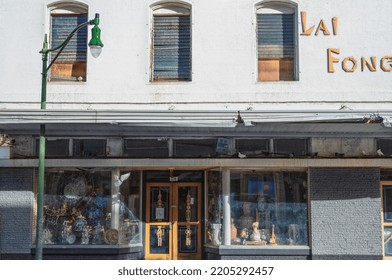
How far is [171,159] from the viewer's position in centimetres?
1516

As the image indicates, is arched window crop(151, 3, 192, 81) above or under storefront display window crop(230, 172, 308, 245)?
above

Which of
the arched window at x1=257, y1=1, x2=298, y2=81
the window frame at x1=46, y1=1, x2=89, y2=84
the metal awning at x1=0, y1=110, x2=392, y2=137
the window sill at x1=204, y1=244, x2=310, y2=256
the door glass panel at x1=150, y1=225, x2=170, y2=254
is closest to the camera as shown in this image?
the metal awning at x1=0, y1=110, x2=392, y2=137

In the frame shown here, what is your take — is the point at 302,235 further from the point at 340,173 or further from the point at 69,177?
the point at 69,177

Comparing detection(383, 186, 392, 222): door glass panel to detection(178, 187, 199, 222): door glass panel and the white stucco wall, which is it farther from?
detection(178, 187, 199, 222): door glass panel

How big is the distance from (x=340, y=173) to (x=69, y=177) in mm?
6595

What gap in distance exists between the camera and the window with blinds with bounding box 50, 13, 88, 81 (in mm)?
15672

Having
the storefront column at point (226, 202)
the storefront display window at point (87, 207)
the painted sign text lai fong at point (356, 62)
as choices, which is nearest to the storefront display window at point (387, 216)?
the painted sign text lai fong at point (356, 62)

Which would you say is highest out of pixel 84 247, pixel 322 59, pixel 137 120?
pixel 322 59

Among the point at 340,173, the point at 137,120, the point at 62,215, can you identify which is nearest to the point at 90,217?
the point at 62,215

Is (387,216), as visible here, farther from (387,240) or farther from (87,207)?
(87,207)

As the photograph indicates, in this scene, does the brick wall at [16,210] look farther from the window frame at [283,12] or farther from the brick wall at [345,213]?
the brick wall at [345,213]

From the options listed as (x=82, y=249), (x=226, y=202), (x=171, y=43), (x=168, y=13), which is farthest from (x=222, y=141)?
(x=82, y=249)

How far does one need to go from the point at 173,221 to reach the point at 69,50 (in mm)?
5033

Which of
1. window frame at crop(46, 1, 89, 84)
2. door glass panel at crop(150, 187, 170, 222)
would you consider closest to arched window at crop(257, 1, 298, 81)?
door glass panel at crop(150, 187, 170, 222)
